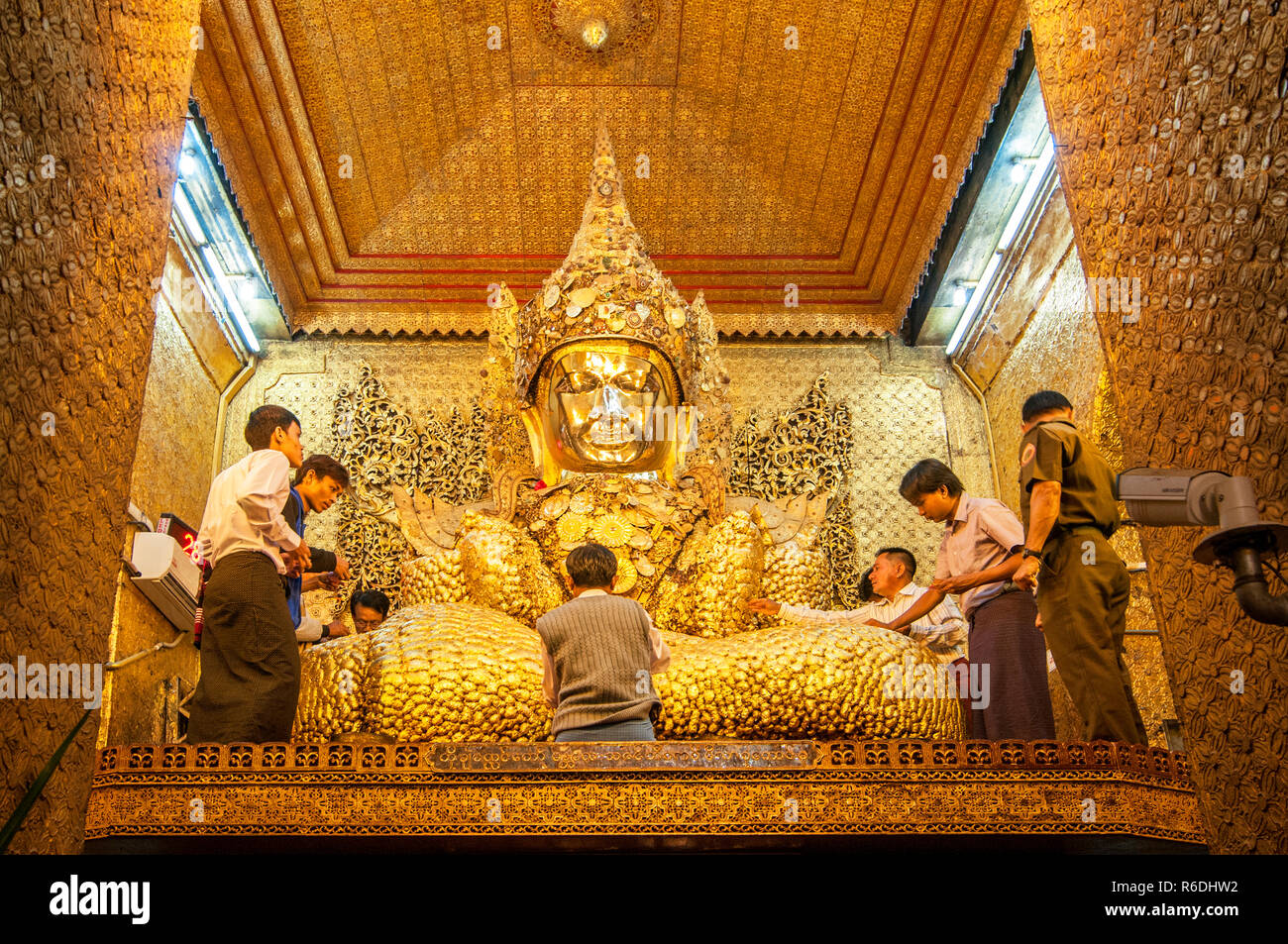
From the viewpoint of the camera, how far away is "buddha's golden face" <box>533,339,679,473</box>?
4.96m

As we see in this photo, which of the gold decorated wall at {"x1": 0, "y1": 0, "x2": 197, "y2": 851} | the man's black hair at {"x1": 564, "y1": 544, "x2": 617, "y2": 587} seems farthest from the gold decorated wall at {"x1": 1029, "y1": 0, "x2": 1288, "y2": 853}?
the gold decorated wall at {"x1": 0, "y1": 0, "x2": 197, "y2": 851}

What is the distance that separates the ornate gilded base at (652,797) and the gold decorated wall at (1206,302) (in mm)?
259

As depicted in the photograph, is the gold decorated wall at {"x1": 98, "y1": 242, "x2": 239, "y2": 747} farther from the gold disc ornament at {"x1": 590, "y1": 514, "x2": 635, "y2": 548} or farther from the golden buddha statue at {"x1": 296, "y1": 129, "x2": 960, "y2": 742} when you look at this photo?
the gold disc ornament at {"x1": 590, "y1": 514, "x2": 635, "y2": 548}

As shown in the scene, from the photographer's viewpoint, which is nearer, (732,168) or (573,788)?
(573,788)

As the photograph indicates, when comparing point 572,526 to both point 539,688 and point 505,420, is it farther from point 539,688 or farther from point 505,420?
point 539,688

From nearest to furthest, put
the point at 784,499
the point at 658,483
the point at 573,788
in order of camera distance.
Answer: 1. the point at 573,788
2. the point at 658,483
3. the point at 784,499

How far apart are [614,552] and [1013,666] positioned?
63.6 inches

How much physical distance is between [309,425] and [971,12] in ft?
12.8

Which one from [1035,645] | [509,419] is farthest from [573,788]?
[509,419]

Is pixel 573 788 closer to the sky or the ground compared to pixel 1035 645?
closer to the ground

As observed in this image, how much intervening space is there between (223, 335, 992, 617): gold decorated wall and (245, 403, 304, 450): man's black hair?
9.05ft

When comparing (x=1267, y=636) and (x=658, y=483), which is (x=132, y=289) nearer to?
(x=658, y=483)

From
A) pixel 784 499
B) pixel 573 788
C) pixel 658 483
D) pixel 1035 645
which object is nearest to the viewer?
pixel 573 788

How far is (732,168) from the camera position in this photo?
6270 millimetres
